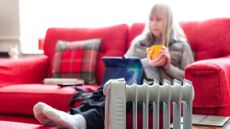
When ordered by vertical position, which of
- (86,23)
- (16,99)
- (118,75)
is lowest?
(16,99)

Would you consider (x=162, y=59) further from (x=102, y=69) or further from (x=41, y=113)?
(x=41, y=113)

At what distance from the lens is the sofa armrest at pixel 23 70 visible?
2.25 meters

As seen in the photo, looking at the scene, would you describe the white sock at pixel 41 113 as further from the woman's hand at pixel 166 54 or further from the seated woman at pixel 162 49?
the woman's hand at pixel 166 54

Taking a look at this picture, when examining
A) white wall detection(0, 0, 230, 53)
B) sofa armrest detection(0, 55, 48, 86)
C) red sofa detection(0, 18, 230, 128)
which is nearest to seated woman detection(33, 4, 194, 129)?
red sofa detection(0, 18, 230, 128)

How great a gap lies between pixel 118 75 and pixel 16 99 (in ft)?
1.95

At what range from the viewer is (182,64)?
1995mm

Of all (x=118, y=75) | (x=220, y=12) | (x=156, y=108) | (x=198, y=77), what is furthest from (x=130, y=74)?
(x=220, y=12)

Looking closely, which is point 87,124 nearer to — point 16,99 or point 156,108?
point 156,108

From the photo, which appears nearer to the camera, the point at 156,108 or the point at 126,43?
the point at 156,108

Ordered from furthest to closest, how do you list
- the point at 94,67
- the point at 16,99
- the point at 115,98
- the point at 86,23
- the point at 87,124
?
the point at 86,23
the point at 94,67
the point at 16,99
the point at 87,124
the point at 115,98

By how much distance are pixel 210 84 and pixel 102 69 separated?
1.05m

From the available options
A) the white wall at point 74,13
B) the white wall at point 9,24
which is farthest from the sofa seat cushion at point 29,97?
the white wall at point 9,24

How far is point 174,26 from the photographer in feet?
6.96

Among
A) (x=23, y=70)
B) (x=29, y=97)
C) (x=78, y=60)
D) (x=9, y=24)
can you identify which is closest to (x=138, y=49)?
(x=78, y=60)
